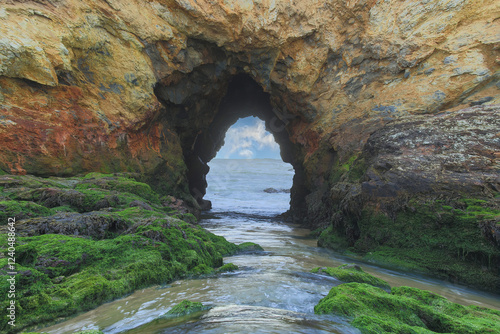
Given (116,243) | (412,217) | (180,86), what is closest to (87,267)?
(116,243)

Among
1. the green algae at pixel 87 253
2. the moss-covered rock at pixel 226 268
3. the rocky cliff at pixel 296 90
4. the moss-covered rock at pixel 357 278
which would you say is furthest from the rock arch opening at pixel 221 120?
the moss-covered rock at pixel 357 278

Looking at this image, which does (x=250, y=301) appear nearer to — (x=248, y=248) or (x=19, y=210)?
(x=248, y=248)

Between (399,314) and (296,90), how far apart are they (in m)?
12.6

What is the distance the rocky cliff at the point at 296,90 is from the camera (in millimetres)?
7680

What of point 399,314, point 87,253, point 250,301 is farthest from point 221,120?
point 399,314

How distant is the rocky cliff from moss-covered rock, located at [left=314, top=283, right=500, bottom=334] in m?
2.92

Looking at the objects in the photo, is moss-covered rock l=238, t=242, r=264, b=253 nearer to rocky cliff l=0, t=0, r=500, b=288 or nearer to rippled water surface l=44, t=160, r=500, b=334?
rippled water surface l=44, t=160, r=500, b=334

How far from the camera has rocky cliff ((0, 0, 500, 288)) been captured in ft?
25.2

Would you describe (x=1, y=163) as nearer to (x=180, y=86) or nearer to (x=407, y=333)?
(x=180, y=86)

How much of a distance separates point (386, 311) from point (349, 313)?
47 cm

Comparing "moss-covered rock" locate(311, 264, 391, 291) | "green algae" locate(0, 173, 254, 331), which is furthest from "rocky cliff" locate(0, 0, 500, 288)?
"green algae" locate(0, 173, 254, 331)

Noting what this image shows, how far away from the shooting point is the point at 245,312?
281 centimetres

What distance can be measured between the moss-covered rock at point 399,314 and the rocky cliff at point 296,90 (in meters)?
2.92

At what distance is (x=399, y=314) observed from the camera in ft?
9.60
